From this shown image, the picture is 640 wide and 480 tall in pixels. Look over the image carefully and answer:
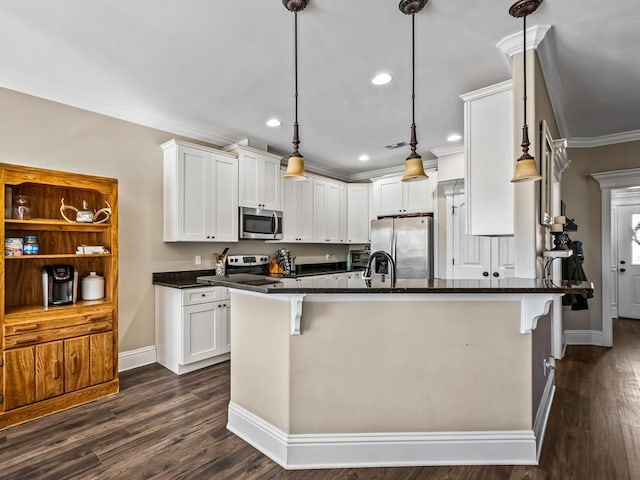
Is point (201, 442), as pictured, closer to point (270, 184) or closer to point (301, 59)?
point (301, 59)

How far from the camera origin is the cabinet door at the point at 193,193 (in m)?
3.67

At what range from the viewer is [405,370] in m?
2.01

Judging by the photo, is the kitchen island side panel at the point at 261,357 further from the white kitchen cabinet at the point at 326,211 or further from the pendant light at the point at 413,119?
the white kitchen cabinet at the point at 326,211

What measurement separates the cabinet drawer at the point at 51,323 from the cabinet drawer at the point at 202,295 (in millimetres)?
667

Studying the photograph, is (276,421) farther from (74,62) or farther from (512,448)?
(74,62)

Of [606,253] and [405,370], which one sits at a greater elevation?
[606,253]

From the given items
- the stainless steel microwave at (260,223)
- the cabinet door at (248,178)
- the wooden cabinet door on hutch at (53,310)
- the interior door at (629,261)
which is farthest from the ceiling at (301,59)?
the interior door at (629,261)

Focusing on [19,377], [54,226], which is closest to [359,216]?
[54,226]

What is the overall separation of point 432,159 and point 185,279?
3.90 metres

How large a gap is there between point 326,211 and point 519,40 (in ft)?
12.1

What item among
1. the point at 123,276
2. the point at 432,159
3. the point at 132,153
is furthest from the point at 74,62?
the point at 432,159

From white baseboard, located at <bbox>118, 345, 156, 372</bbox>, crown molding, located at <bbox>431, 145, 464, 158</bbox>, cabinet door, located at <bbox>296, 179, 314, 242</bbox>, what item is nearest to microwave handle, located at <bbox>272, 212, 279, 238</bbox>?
cabinet door, located at <bbox>296, 179, 314, 242</bbox>

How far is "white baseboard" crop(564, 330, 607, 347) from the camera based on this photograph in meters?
4.40

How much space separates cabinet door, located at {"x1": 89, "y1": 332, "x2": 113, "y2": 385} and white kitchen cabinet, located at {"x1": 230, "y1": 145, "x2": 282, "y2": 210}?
2.03m
